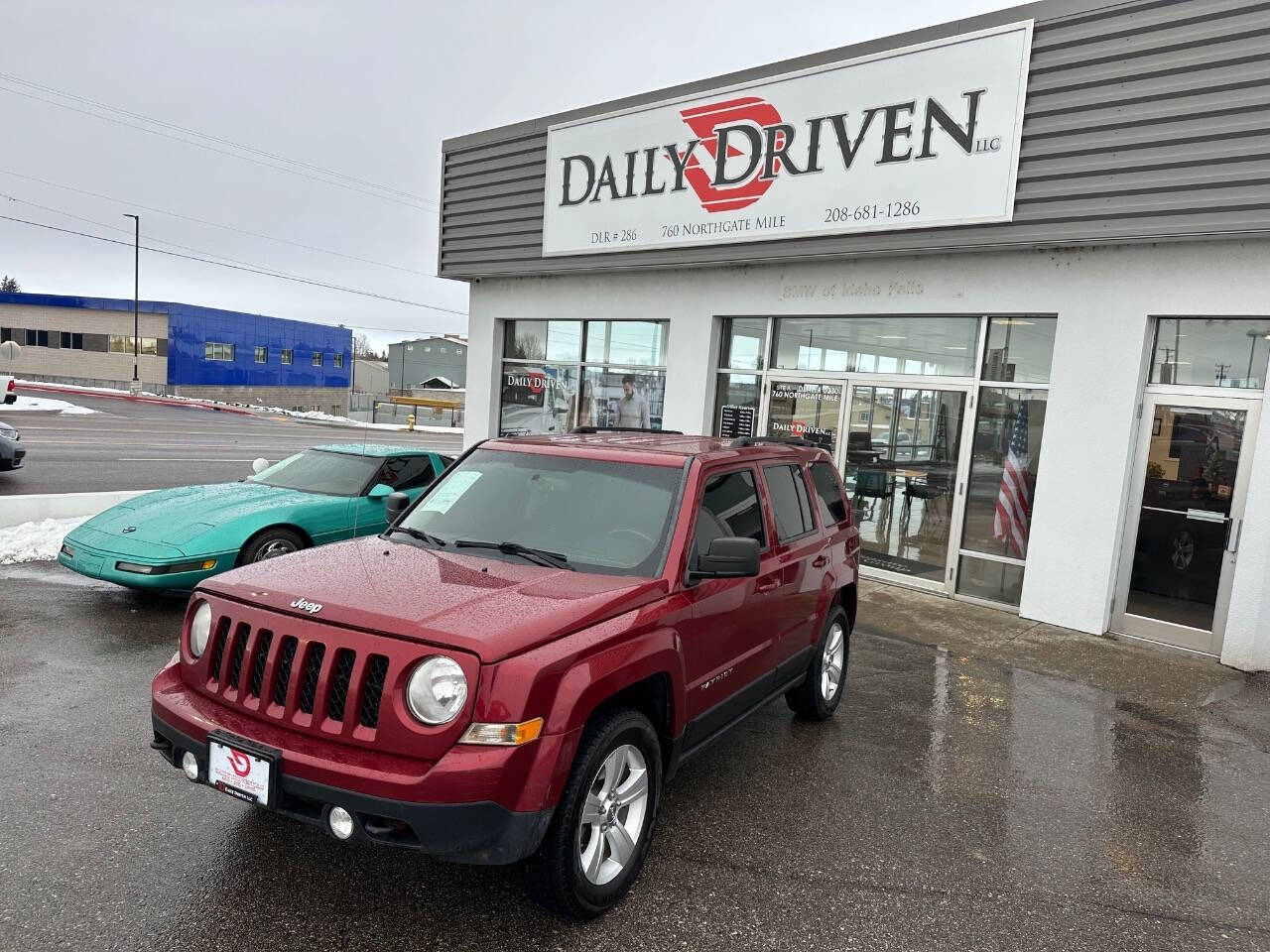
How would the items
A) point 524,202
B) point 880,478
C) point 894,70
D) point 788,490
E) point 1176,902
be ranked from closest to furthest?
1. point 1176,902
2. point 788,490
3. point 894,70
4. point 880,478
5. point 524,202

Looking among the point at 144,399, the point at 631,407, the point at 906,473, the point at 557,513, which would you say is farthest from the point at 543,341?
the point at 144,399

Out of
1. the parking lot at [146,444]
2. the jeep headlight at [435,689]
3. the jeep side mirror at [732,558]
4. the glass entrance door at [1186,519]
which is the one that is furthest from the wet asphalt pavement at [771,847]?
the parking lot at [146,444]

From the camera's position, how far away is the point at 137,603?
262 inches

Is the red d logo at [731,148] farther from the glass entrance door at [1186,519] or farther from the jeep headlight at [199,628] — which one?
the jeep headlight at [199,628]

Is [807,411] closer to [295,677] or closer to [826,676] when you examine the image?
[826,676]

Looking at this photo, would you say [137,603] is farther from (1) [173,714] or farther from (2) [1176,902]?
(2) [1176,902]

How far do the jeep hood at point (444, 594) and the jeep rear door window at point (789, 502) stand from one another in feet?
Result: 4.40

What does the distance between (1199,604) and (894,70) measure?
227 inches

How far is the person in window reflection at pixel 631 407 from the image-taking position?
11.4 metres

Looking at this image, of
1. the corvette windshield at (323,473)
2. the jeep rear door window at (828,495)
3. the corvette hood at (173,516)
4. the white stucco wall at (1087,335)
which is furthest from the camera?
the corvette windshield at (323,473)

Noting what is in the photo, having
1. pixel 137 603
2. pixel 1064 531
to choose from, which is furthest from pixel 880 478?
pixel 137 603

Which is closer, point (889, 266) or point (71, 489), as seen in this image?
point (889, 266)

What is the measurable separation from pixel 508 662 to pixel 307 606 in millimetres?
807

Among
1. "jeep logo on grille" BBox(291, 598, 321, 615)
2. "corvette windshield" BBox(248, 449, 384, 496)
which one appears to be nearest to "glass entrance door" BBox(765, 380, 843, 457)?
"corvette windshield" BBox(248, 449, 384, 496)
